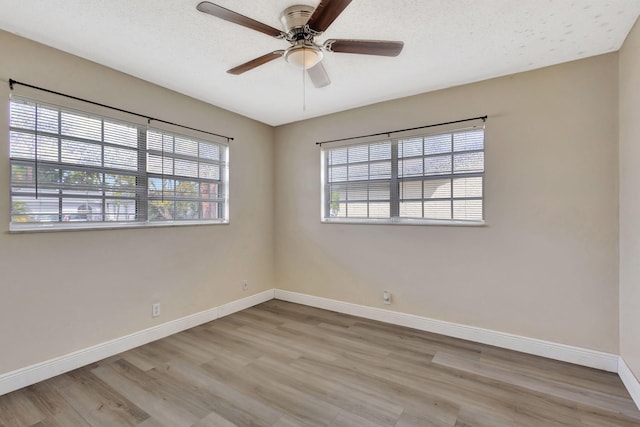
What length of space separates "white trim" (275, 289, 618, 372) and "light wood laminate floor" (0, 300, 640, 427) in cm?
9

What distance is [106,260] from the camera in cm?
267

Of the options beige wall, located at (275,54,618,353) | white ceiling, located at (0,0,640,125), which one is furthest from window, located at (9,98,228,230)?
beige wall, located at (275,54,618,353)

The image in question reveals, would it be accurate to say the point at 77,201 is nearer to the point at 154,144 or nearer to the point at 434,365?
the point at 154,144

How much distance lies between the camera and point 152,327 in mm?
3010

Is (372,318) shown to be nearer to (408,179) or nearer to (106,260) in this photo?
(408,179)

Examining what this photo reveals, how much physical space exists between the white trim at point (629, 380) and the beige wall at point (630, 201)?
49 mm

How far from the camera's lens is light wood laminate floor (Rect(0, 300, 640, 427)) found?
1901 mm

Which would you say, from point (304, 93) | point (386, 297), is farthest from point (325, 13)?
point (386, 297)

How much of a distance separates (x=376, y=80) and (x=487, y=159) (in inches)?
53.4

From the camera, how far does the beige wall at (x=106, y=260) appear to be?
7.18 feet

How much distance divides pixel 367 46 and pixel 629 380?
9.93 feet

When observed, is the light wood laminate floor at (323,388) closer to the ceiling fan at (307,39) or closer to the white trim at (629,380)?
the white trim at (629,380)

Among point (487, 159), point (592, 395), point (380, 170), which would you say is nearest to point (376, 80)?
point (380, 170)

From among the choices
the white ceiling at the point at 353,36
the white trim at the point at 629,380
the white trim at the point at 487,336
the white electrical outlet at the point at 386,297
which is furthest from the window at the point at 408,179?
the white trim at the point at 629,380
